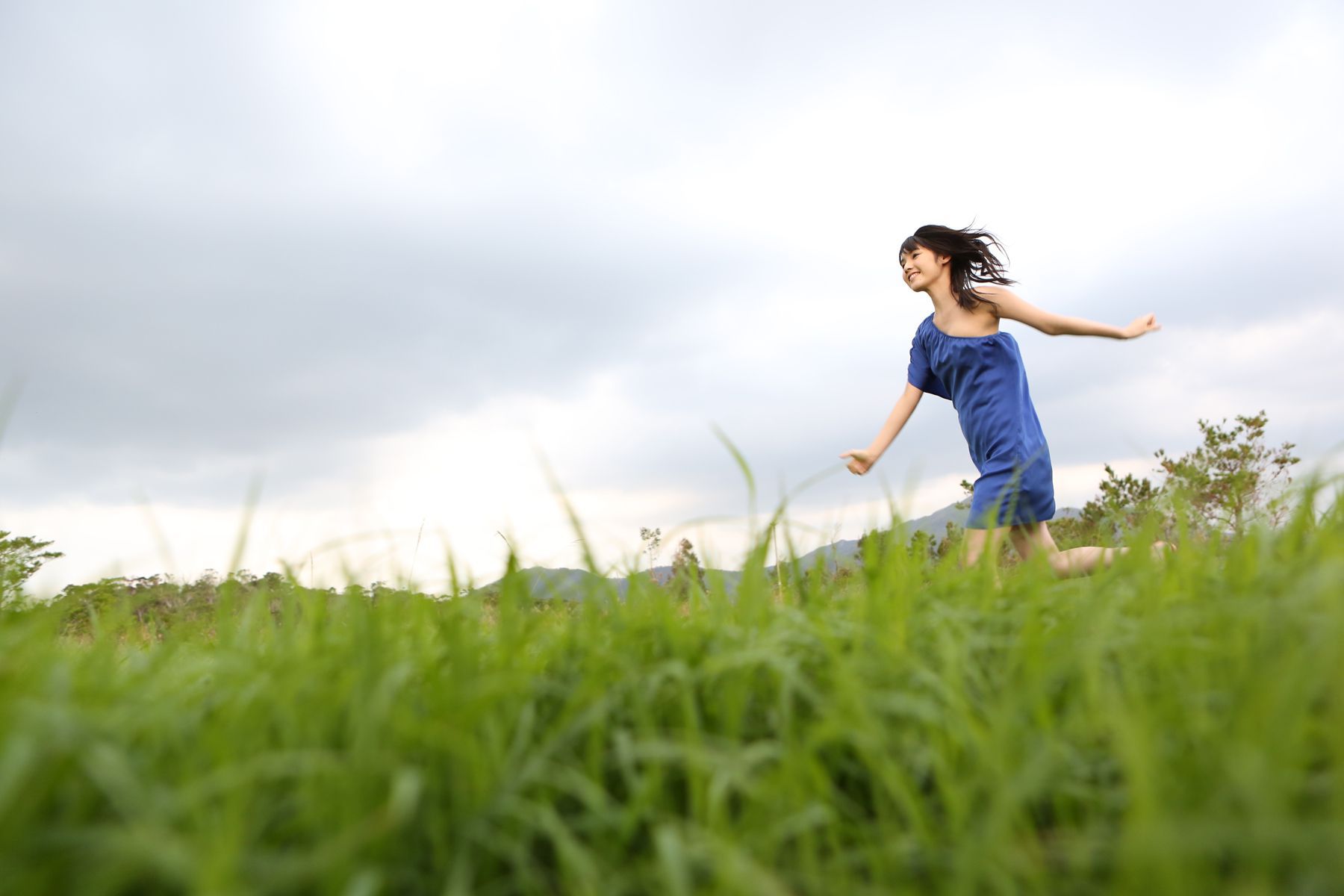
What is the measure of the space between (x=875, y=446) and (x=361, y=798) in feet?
15.6

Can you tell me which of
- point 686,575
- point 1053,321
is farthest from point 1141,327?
point 686,575

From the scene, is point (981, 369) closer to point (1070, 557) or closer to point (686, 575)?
point (1070, 557)

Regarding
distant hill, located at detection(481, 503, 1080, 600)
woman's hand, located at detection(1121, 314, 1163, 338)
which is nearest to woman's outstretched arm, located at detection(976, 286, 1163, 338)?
woman's hand, located at detection(1121, 314, 1163, 338)

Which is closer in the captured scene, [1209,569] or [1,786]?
[1,786]

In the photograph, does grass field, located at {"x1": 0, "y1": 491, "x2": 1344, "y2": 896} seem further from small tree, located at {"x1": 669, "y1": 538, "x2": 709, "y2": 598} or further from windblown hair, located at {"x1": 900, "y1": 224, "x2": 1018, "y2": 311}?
windblown hair, located at {"x1": 900, "y1": 224, "x2": 1018, "y2": 311}

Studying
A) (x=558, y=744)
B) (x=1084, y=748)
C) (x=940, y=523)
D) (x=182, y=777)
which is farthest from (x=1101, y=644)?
(x=940, y=523)

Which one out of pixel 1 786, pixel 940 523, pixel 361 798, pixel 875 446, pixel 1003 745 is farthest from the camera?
pixel 940 523

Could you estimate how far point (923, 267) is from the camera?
6.37 metres

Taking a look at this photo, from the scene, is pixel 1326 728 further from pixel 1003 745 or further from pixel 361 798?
pixel 361 798

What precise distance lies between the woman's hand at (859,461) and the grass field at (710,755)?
10.5 feet

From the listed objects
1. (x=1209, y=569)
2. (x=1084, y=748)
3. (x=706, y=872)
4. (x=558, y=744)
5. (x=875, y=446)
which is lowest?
(x=706, y=872)

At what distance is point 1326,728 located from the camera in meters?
1.56

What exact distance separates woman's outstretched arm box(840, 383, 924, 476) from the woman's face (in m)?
0.75

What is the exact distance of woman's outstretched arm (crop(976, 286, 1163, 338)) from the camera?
17.1ft
